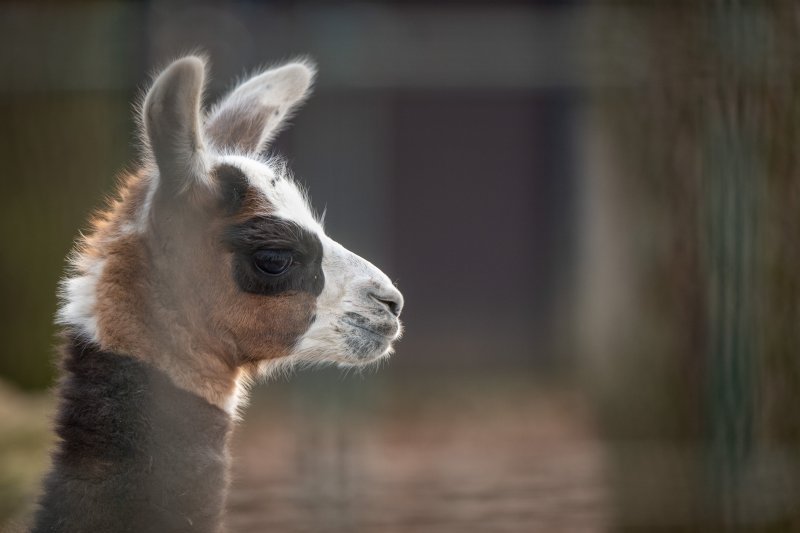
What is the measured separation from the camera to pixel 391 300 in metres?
3.23

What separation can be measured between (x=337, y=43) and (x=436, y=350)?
6847 millimetres

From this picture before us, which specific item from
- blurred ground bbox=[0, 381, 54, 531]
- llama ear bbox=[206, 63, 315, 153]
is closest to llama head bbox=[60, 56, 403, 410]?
llama ear bbox=[206, 63, 315, 153]

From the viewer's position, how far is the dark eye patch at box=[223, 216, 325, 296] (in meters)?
3.10

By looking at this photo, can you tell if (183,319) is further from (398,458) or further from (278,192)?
(398,458)

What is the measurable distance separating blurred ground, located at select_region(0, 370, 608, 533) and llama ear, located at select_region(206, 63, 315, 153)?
741mm

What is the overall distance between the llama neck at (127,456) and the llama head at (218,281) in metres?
0.09

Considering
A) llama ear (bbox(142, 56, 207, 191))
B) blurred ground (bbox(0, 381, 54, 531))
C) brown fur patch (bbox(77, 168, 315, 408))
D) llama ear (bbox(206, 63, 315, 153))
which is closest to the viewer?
llama ear (bbox(142, 56, 207, 191))

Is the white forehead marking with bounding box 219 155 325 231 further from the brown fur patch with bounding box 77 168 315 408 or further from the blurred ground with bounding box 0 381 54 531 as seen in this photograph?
the blurred ground with bounding box 0 381 54 531

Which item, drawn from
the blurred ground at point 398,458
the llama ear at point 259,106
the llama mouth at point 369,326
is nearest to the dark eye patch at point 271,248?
the llama mouth at point 369,326

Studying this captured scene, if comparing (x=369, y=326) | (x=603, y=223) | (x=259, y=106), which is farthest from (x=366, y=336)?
(x=603, y=223)

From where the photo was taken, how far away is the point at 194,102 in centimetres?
284

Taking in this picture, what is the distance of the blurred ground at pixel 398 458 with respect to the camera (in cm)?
303

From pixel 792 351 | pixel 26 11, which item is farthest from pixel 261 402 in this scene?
pixel 792 351

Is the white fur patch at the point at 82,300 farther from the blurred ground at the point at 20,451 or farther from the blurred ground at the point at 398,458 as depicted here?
the blurred ground at the point at 20,451
